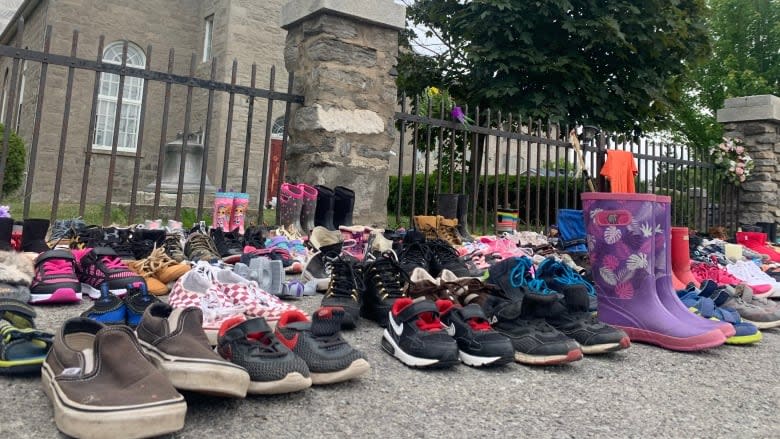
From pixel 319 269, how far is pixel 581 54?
8580 millimetres

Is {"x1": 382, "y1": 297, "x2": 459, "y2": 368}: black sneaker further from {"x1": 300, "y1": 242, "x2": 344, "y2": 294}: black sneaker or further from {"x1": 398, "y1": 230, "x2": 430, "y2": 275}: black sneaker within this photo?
{"x1": 300, "y1": 242, "x2": 344, "y2": 294}: black sneaker

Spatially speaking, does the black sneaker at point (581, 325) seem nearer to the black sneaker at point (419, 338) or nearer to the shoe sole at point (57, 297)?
the black sneaker at point (419, 338)

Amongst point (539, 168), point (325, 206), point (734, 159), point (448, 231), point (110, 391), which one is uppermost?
point (734, 159)

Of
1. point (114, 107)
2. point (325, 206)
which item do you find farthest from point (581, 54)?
point (114, 107)

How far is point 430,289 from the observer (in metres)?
2.49

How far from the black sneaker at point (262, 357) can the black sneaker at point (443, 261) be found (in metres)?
1.75

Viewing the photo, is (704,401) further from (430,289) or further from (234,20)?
(234,20)

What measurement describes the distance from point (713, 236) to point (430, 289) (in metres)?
6.86

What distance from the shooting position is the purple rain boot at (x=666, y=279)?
2.63m

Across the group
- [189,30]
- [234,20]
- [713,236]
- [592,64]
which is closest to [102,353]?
[713,236]

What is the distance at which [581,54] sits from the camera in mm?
9992

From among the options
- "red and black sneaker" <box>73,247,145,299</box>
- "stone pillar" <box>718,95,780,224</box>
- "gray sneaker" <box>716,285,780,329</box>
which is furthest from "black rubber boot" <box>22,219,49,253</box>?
"stone pillar" <box>718,95,780,224</box>

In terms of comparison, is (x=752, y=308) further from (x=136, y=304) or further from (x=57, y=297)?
(x=57, y=297)

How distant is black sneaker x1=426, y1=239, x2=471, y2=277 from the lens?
322 centimetres
